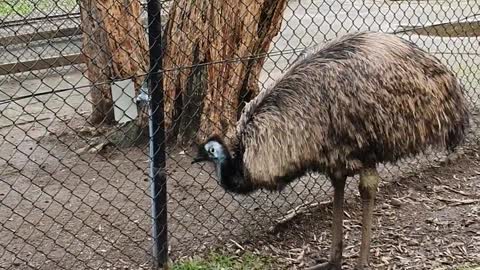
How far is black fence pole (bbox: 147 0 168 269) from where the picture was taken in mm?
3457

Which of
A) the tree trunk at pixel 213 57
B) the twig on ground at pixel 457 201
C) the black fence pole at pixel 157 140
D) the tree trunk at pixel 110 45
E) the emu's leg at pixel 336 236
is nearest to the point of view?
the black fence pole at pixel 157 140

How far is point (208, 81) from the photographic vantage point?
4.96m

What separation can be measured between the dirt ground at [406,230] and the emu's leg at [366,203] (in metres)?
0.16

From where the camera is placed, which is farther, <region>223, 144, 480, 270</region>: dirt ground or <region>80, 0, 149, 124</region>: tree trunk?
<region>80, 0, 149, 124</region>: tree trunk

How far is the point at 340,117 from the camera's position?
3.47 meters

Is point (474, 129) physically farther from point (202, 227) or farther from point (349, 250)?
point (202, 227)

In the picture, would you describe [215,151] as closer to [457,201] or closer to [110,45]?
[457,201]

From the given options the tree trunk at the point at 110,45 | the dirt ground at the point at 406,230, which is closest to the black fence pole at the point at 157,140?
the dirt ground at the point at 406,230

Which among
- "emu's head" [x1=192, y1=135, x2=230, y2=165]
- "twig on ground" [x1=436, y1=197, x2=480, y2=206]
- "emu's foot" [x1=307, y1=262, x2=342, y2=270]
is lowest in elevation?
"emu's foot" [x1=307, y1=262, x2=342, y2=270]

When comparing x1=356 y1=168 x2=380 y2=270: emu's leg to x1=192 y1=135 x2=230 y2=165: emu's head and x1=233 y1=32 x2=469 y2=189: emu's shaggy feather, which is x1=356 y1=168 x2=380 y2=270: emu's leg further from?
x1=192 y1=135 x2=230 y2=165: emu's head

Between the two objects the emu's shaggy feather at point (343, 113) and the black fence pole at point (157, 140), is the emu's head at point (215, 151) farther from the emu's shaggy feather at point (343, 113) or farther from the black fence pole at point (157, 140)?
the black fence pole at point (157, 140)

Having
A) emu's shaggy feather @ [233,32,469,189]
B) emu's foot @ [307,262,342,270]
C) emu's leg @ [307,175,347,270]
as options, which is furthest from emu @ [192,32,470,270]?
emu's foot @ [307,262,342,270]

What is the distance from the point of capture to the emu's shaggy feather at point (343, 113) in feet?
11.4

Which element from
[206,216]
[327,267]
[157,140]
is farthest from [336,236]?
[157,140]
